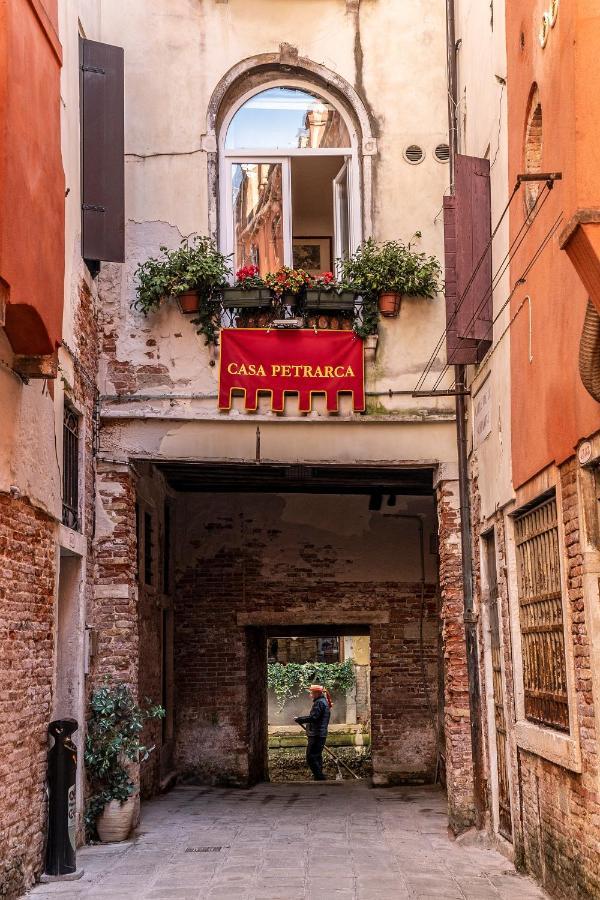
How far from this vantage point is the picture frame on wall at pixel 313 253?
11586 millimetres

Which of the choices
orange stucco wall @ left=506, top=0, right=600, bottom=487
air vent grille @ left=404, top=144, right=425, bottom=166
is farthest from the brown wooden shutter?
air vent grille @ left=404, top=144, right=425, bottom=166

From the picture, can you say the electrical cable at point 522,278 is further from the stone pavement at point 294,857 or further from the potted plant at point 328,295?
the stone pavement at point 294,857

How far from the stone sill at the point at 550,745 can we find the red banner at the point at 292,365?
3.62 m

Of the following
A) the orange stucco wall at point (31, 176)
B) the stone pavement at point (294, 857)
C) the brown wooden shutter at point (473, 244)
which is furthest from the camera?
the brown wooden shutter at point (473, 244)

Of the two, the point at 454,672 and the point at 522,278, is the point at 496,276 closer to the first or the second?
the point at 522,278

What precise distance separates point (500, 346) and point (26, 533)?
12.6ft

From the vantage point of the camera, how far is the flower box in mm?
10438

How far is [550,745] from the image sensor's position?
709cm

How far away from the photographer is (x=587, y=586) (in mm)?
6238

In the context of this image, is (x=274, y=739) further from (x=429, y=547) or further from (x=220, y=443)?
(x=220, y=443)

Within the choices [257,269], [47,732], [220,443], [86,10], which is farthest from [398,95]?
[47,732]

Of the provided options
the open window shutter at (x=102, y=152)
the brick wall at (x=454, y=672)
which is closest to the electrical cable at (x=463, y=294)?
the brick wall at (x=454, y=672)

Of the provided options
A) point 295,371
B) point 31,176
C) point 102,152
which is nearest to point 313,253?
point 295,371

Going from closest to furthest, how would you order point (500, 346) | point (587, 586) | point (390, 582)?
point (587, 586), point (500, 346), point (390, 582)
